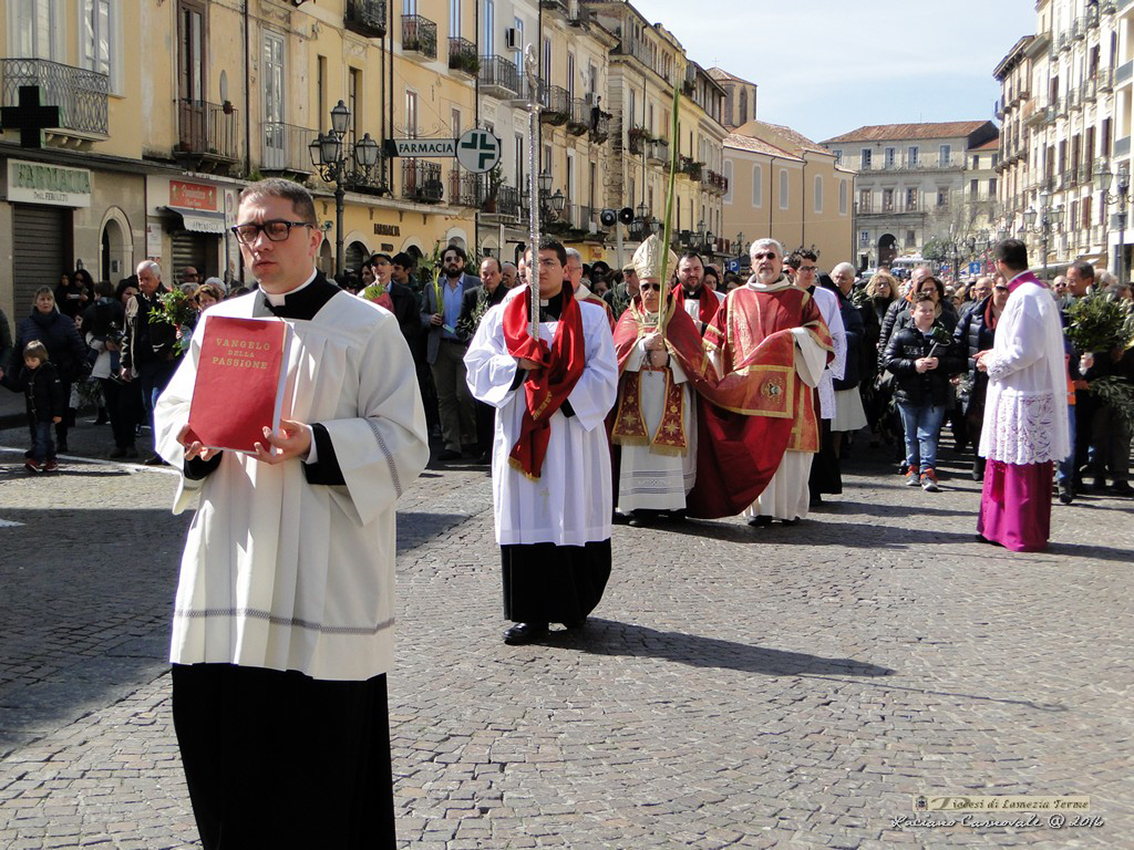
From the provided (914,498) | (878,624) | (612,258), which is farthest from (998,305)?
(612,258)

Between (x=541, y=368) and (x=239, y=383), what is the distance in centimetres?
365

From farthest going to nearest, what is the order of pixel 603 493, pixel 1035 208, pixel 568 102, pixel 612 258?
pixel 1035 208 → pixel 612 258 → pixel 568 102 → pixel 603 493

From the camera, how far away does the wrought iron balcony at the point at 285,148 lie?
2686 cm

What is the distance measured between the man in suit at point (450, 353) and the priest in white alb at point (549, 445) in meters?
6.96

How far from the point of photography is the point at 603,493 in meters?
7.05

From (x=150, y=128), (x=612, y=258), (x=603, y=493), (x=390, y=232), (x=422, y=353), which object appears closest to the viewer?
(x=603, y=493)

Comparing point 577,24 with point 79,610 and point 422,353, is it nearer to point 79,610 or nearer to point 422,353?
point 422,353

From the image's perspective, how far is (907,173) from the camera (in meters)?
122

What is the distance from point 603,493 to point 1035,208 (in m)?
62.3

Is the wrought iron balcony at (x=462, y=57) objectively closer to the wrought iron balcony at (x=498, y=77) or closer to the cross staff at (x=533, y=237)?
the wrought iron balcony at (x=498, y=77)

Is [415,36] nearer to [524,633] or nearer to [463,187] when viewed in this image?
[463,187]

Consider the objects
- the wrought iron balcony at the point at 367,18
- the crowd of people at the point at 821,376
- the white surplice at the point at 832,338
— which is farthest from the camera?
the wrought iron balcony at the point at 367,18

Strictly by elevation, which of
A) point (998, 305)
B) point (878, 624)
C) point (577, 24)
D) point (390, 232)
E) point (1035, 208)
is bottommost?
point (878, 624)

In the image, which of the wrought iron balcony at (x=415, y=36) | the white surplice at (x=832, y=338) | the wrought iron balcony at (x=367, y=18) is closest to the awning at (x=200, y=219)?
the wrought iron balcony at (x=367, y=18)
